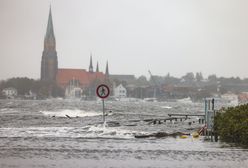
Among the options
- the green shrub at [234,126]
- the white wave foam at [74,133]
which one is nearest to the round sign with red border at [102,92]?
the white wave foam at [74,133]

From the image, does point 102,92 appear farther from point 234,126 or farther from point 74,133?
point 74,133

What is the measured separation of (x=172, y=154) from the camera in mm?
22547

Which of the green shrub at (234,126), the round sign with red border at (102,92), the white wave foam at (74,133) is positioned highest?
the round sign with red border at (102,92)

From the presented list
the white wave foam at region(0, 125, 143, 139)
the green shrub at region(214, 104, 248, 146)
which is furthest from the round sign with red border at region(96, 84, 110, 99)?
the green shrub at region(214, 104, 248, 146)

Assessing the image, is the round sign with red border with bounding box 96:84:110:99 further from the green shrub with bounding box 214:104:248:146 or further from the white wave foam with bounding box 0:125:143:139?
the green shrub with bounding box 214:104:248:146

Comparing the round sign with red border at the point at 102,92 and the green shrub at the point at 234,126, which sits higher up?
the round sign with red border at the point at 102,92

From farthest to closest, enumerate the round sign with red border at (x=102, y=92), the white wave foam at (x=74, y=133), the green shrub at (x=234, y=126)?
the white wave foam at (x=74, y=133)
the round sign with red border at (x=102, y=92)
the green shrub at (x=234, y=126)

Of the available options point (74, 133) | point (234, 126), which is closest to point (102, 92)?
point (234, 126)

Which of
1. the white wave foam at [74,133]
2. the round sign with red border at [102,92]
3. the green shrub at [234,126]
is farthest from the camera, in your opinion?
the white wave foam at [74,133]

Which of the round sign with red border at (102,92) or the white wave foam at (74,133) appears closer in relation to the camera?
the round sign with red border at (102,92)

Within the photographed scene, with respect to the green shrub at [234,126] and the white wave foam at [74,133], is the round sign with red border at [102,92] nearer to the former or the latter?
the white wave foam at [74,133]

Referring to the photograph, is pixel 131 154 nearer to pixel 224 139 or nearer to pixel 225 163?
pixel 225 163

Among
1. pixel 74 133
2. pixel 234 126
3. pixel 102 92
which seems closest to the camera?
pixel 234 126

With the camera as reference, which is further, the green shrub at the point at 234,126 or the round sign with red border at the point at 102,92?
the round sign with red border at the point at 102,92
